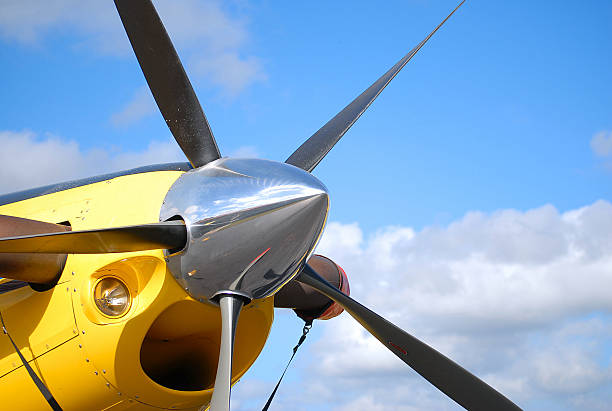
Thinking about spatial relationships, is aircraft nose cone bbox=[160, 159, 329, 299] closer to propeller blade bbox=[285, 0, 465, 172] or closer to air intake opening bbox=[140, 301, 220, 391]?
air intake opening bbox=[140, 301, 220, 391]

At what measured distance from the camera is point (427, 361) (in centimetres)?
788

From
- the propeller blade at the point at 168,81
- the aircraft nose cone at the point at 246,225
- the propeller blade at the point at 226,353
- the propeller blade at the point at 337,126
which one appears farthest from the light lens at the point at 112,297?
the propeller blade at the point at 337,126

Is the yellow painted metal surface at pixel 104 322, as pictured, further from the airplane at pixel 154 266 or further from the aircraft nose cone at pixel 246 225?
the aircraft nose cone at pixel 246 225

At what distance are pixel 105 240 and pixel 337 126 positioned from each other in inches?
162

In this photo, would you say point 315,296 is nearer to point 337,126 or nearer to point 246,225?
point 337,126

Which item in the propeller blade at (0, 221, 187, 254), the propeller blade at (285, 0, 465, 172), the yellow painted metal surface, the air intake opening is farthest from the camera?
the propeller blade at (285, 0, 465, 172)

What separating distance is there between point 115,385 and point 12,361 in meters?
1.15

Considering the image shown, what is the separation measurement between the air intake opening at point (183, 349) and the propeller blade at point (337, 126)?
2.32 m

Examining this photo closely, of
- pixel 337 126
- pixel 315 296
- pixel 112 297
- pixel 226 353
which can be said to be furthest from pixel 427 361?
pixel 112 297

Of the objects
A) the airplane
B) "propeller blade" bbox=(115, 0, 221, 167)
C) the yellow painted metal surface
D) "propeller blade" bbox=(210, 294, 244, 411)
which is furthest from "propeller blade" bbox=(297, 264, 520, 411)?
→ "propeller blade" bbox=(115, 0, 221, 167)

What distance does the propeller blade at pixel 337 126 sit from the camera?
27.8ft

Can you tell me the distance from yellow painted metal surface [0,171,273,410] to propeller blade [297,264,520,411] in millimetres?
1261

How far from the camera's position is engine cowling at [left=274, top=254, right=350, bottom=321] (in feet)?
32.0

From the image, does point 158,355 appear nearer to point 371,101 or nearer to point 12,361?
point 12,361
